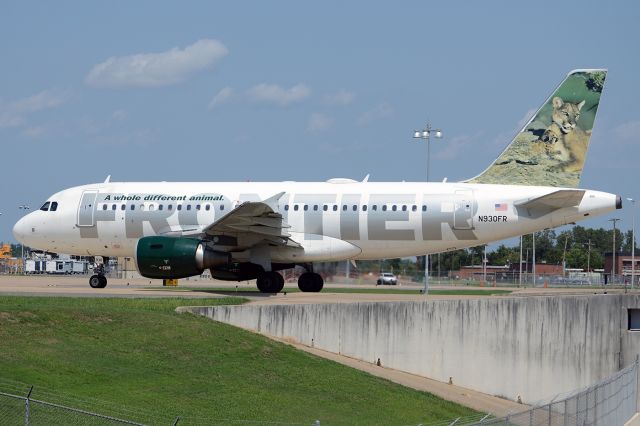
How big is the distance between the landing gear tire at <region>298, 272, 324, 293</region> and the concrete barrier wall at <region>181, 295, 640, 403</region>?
9476 millimetres

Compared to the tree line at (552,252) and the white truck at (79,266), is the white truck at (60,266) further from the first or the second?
the tree line at (552,252)

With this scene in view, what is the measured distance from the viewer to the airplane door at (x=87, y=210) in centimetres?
4197

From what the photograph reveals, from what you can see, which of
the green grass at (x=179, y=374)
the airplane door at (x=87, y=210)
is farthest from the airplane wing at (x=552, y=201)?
the airplane door at (x=87, y=210)

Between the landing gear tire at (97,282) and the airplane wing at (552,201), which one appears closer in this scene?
the airplane wing at (552,201)

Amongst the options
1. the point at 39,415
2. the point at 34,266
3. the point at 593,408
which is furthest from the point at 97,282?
the point at 34,266

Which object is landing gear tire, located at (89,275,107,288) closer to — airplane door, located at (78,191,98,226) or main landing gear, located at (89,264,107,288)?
main landing gear, located at (89,264,107,288)

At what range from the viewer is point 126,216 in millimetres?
41406

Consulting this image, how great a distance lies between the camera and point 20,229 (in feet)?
144

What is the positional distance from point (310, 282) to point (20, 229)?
1164 centimetres

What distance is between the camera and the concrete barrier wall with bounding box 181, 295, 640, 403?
29484 millimetres

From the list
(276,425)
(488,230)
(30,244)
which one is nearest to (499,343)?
(488,230)

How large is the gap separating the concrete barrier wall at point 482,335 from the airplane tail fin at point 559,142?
191 inches

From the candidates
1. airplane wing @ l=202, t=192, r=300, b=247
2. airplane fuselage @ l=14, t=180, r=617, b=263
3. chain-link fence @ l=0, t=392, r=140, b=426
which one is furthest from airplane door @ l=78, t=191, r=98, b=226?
chain-link fence @ l=0, t=392, r=140, b=426

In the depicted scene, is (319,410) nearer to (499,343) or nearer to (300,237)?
(499,343)
